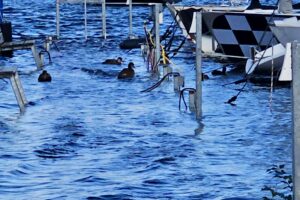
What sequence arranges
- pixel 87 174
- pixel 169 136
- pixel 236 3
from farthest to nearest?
pixel 236 3 → pixel 169 136 → pixel 87 174

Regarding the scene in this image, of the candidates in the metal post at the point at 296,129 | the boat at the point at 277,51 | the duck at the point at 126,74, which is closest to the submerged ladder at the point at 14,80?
the boat at the point at 277,51

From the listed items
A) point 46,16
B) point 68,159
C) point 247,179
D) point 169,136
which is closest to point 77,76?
point 169,136

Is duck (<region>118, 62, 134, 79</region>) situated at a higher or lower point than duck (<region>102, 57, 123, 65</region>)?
higher

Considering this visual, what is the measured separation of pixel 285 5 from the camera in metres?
22.4

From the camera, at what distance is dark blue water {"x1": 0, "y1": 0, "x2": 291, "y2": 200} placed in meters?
11.6

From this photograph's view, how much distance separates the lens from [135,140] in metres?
14.8

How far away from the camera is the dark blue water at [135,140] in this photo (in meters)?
11.6

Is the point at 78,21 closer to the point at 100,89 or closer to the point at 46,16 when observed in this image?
the point at 46,16

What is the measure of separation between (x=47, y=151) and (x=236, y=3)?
2177cm

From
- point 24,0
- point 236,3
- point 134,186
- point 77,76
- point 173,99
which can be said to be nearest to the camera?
point 134,186

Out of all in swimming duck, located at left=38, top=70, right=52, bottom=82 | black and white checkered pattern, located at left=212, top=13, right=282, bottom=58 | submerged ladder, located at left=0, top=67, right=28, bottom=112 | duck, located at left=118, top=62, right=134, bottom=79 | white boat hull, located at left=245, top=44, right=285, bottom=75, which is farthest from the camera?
black and white checkered pattern, located at left=212, top=13, right=282, bottom=58

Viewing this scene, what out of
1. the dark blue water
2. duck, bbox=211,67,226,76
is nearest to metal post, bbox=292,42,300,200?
the dark blue water

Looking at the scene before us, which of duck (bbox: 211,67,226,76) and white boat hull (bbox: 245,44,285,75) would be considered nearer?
white boat hull (bbox: 245,44,285,75)

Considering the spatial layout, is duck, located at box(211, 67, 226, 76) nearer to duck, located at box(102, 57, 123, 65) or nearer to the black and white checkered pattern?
the black and white checkered pattern
